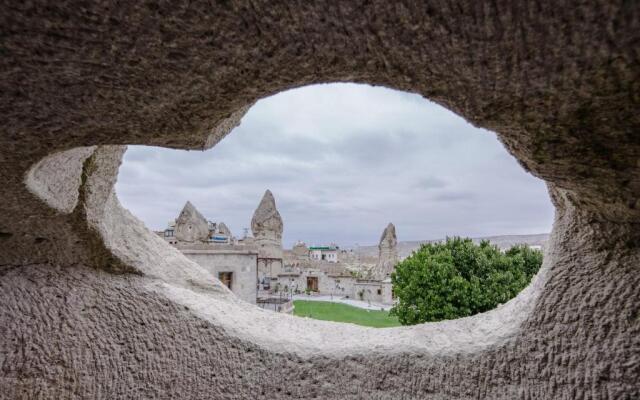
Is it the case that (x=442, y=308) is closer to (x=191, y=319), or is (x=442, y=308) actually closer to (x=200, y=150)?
(x=191, y=319)

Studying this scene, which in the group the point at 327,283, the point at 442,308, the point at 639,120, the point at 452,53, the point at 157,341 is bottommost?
the point at 327,283

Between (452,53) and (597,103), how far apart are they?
564 mm

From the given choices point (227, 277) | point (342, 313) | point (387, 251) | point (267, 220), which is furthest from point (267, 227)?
point (227, 277)

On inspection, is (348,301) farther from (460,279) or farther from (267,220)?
(460,279)

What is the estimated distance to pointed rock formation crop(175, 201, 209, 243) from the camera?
32.8 feet

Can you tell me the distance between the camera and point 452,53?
1.15 metres

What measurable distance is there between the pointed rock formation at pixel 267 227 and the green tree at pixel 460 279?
10146 mm

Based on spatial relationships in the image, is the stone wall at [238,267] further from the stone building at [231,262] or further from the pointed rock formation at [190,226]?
the pointed rock formation at [190,226]

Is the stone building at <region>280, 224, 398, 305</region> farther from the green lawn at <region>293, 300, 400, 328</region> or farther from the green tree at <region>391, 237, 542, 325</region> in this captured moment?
the green tree at <region>391, 237, 542, 325</region>

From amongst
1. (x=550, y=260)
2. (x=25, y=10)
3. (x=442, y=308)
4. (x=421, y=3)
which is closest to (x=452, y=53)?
(x=421, y=3)

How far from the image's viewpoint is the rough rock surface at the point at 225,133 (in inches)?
43.3

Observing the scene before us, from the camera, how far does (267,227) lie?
1617cm

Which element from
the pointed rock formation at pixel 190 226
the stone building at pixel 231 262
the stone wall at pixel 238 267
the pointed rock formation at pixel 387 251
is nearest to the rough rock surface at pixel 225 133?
the stone building at pixel 231 262

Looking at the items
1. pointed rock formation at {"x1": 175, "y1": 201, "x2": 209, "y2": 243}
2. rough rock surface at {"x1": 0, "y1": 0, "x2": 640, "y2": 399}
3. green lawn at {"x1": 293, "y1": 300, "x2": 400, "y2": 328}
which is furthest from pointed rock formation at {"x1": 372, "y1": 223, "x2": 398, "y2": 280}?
rough rock surface at {"x1": 0, "y1": 0, "x2": 640, "y2": 399}
